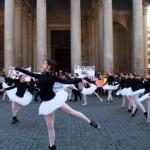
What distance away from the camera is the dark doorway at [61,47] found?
174 feet

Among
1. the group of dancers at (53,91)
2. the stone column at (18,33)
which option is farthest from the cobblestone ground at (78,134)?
Result: the stone column at (18,33)

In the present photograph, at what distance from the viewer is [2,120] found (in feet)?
60.1

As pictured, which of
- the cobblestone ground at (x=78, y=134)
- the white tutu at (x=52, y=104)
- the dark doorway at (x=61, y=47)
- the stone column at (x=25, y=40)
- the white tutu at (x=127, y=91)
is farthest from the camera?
the dark doorway at (x=61, y=47)

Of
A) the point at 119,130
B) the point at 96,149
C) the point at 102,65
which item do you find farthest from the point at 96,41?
the point at 96,149

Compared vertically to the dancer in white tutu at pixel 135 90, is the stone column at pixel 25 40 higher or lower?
higher

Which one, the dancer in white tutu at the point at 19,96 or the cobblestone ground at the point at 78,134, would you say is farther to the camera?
the dancer in white tutu at the point at 19,96

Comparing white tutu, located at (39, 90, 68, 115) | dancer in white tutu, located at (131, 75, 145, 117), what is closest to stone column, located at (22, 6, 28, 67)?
dancer in white tutu, located at (131, 75, 145, 117)

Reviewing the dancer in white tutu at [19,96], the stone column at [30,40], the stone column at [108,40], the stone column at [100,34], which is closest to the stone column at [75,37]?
the stone column at [108,40]

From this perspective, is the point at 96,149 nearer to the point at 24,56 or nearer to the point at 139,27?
the point at 139,27

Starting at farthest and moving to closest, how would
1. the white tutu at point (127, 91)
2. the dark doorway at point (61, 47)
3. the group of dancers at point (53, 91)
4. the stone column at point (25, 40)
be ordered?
1. the dark doorway at point (61, 47)
2. the stone column at point (25, 40)
3. the white tutu at point (127, 91)
4. the group of dancers at point (53, 91)

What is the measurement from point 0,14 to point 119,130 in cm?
3724

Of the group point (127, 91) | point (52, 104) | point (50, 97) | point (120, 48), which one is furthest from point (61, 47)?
point (52, 104)

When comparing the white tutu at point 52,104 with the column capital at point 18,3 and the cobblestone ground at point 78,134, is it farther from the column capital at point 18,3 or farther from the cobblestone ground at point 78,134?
the column capital at point 18,3

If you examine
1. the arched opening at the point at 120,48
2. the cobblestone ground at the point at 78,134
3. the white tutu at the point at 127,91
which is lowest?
the cobblestone ground at the point at 78,134
